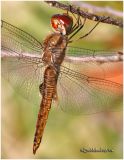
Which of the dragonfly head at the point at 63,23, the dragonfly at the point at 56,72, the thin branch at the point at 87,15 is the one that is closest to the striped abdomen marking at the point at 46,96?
the dragonfly at the point at 56,72

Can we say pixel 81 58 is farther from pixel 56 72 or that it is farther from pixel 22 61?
pixel 22 61

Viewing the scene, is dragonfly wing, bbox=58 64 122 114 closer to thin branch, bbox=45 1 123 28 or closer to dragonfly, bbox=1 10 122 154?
dragonfly, bbox=1 10 122 154

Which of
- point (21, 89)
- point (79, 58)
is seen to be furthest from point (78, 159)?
point (79, 58)

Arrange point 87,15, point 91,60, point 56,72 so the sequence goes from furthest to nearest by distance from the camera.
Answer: point 56,72 < point 91,60 < point 87,15

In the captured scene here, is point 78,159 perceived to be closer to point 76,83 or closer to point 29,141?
point 29,141

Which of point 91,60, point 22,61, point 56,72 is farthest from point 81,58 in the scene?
point 22,61

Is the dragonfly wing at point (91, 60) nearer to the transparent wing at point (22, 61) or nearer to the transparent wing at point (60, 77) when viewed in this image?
the transparent wing at point (60, 77)

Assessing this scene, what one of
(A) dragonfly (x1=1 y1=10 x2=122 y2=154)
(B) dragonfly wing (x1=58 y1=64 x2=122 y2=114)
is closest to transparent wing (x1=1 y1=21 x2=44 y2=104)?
(A) dragonfly (x1=1 y1=10 x2=122 y2=154)
